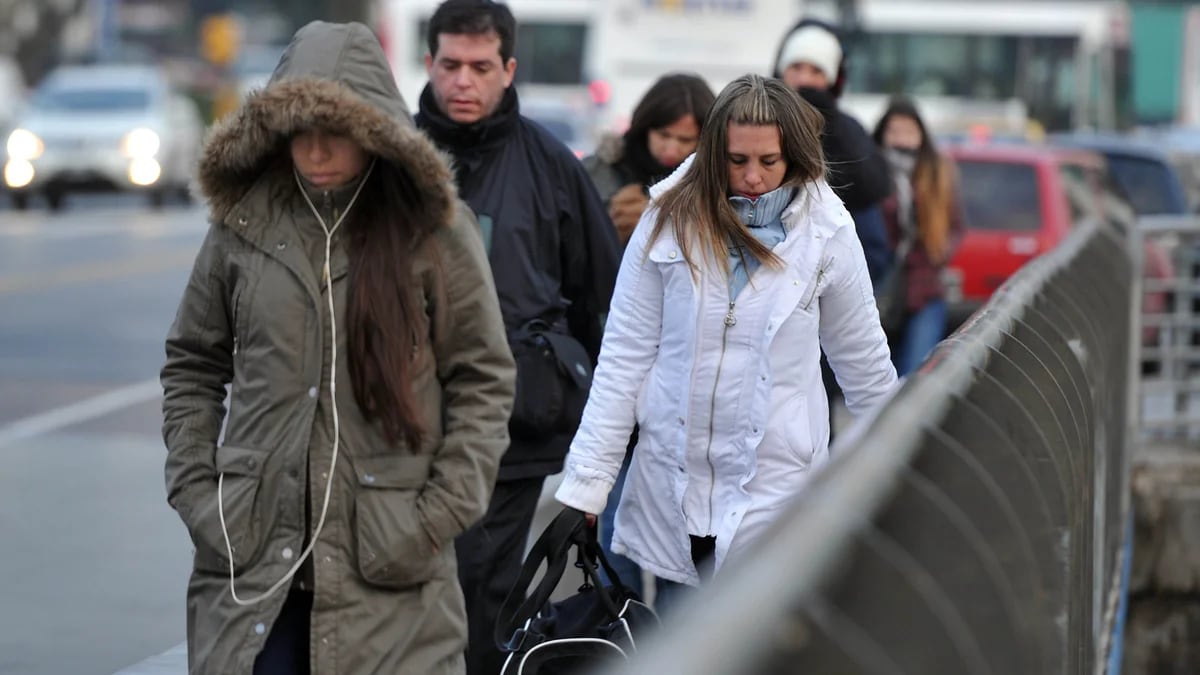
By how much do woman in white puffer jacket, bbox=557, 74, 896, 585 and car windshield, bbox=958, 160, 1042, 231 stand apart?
9.23 meters

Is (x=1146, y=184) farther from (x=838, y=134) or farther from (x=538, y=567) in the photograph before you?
(x=538, y=567)

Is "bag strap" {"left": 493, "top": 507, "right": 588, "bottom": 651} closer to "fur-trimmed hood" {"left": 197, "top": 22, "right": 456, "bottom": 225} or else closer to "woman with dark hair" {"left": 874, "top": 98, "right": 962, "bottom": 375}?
"fur-trimmed hood" {"left": 197, "top": 22, "right": 456, "bottom": 225}

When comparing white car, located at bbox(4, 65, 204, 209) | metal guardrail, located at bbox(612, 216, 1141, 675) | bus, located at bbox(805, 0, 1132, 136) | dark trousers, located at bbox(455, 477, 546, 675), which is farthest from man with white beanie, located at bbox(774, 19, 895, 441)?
bus, located at bbox(805, 0, 1132, 136)

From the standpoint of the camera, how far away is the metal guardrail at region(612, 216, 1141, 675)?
186 centimetres

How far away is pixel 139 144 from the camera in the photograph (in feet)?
97.7

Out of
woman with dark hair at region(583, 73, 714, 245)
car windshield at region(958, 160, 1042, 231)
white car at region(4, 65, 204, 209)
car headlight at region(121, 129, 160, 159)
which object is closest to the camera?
woman with dark hair at region(583, 73, 714, 245)

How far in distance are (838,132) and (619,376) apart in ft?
6.38

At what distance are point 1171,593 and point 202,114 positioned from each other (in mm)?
46403

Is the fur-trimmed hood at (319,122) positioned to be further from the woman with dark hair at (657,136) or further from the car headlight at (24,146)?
the car headlight at (24,146)

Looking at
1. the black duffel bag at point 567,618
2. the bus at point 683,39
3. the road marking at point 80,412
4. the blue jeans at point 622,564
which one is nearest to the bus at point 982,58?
the bus at point 683,39

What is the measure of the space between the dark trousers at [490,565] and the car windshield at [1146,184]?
12.9m

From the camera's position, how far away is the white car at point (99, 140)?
29.1 metres

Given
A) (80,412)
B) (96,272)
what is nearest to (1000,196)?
(80,412)

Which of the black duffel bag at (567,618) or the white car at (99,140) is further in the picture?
the white car at (99,140)
